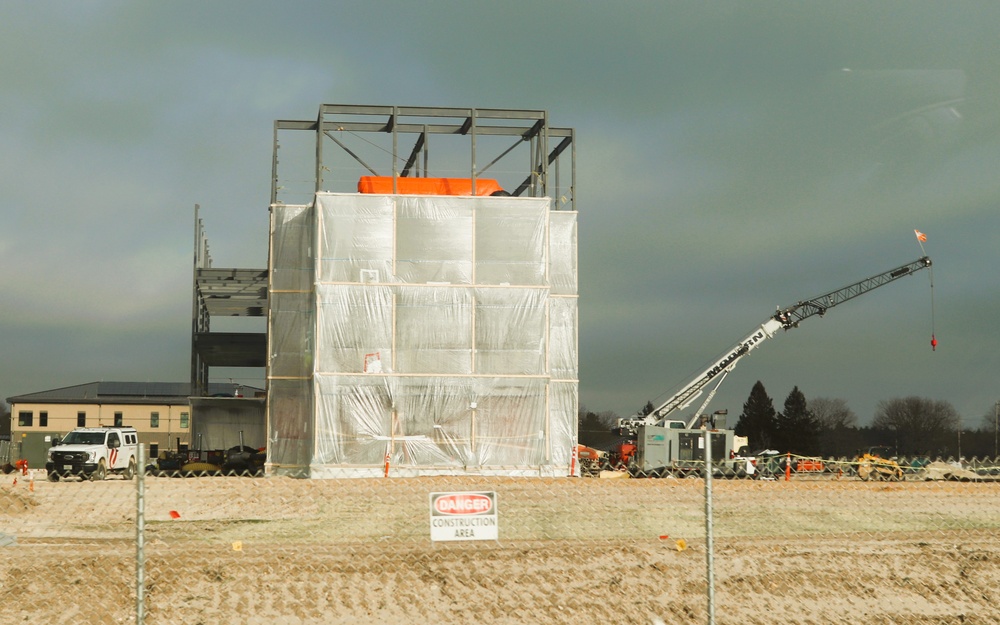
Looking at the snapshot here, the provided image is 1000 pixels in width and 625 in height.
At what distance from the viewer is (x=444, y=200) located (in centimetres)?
3825

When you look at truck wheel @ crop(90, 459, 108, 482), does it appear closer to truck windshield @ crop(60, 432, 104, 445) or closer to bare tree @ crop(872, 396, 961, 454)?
truck windshield @ crop(60, 432, 104, 445)

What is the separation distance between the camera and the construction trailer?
120ft

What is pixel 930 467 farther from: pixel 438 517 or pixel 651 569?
pixel 438 517

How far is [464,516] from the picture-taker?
26.3 feet

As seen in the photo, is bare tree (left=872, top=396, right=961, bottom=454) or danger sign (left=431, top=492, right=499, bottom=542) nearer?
danger sign (left=431, top=492, right=499, bottom=542)

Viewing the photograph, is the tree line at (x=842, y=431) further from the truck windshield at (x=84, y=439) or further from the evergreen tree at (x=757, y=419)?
the truck windshield at (x=84, y=439)

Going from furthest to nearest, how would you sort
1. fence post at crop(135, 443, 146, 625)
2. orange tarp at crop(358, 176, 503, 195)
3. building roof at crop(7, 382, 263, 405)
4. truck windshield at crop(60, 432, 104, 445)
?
1. building roof at crop(7, 382, 263, 405)
2. orange tarp at crop(358, 176, 503, 195)
3. truck windshield at crop(60, 432, 104, 445)
4. fence post at crop(135, 443, 146, 625)

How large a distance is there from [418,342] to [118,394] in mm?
76533

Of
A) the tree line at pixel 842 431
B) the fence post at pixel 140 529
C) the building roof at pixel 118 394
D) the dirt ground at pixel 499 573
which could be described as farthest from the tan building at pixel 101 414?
the fence post at pixel 140 529

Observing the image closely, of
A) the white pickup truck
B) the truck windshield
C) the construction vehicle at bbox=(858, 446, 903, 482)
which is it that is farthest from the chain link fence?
the truck windshield

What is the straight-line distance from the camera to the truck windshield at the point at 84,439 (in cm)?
3697

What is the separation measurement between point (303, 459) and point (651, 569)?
88.1 ft

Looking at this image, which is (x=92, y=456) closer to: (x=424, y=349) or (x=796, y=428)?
(x=424, y=349)

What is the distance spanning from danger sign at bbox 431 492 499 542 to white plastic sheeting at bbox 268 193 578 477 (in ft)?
93.7
